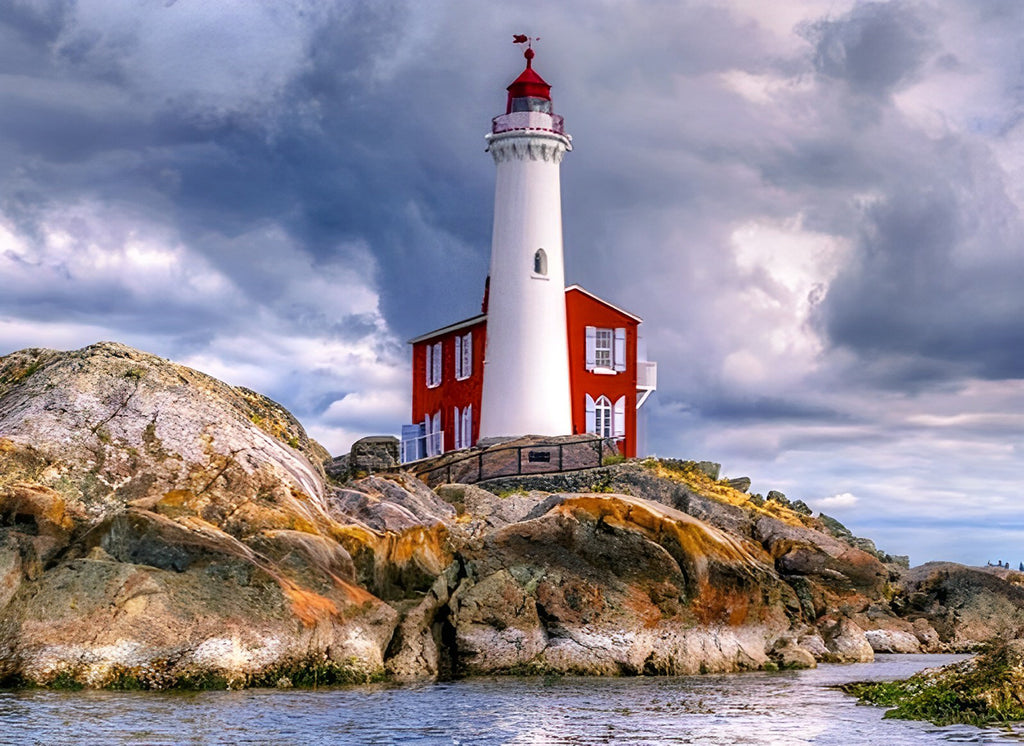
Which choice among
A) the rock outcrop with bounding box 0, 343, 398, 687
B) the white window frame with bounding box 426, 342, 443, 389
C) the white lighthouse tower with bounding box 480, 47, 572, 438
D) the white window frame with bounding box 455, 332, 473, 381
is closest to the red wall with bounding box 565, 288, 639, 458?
the white lighthouse tower with bounding box 480, 47, 572, 438

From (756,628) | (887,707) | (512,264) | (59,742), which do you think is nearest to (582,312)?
(512,264)

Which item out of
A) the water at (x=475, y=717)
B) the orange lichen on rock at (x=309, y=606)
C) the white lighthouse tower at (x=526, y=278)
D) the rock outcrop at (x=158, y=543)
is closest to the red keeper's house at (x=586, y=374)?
the white lighthouse tower at (x=526, y=278)

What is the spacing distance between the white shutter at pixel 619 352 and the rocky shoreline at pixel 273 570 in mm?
18296

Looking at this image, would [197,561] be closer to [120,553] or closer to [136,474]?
[120,553]

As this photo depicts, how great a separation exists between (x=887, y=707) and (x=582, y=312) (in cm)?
2700

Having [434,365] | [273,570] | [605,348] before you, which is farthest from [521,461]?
[273,570]

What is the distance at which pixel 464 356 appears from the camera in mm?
45125

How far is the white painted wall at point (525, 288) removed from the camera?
4178 centimetres

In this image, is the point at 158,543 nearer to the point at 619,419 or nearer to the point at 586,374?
the point at 586,374

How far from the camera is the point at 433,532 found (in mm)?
23125

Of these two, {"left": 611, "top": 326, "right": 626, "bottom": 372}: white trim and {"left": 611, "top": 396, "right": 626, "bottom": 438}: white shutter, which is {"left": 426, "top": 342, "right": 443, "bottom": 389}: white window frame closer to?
{"left": 611, "top": 326, "right": 626, "bottom": 372}: white trim

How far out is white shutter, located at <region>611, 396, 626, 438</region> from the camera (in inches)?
1754

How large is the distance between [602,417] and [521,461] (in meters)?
5.76

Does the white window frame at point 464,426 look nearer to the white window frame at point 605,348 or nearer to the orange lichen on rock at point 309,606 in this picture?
the white window frame at point 605,348
